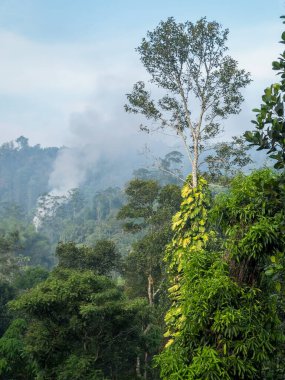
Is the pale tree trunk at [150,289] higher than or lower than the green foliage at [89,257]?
lower

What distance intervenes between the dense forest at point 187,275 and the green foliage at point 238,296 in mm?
12

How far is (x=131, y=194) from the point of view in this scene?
913 inches

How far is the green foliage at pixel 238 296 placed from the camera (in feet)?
13.8

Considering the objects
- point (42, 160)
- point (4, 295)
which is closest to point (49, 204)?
point (4, 295)

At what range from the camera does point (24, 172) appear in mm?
170000

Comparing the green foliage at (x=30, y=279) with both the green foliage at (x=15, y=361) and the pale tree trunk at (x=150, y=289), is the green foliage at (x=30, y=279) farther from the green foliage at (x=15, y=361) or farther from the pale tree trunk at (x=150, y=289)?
the green foliage at (x=15, y=361)

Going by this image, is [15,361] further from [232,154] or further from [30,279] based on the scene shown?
[30,279]

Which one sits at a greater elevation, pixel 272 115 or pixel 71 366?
pixel 272 115

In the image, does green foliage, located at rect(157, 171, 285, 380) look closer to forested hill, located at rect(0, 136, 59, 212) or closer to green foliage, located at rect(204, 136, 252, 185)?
green foliage, located at rect(204, 136, 252, 185)

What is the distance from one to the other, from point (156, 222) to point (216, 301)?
17461mm

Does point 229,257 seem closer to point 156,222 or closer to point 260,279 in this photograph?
point 260,279

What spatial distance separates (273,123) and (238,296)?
1813 mm

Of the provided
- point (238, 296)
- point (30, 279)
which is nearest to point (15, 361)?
point (238, 296)

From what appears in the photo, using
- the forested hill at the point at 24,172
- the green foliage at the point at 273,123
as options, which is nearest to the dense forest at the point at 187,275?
the green foliage at the point at 273,123
